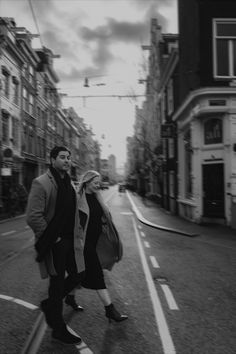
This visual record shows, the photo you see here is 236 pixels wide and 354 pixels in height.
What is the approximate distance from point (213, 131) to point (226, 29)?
4258mm

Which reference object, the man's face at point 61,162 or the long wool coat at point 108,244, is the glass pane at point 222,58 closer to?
the long wool coat at point 108,244

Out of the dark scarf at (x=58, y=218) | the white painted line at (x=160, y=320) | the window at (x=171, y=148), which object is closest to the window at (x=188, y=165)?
the window at (x=171, y=148)

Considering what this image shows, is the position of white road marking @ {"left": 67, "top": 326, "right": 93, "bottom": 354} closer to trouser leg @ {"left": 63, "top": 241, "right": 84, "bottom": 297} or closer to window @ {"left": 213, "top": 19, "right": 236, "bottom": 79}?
trouser leg @ {"left": 63, "top": 241, "right": 84, "bottom": 297}

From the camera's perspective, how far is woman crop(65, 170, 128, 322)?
14.8 ft

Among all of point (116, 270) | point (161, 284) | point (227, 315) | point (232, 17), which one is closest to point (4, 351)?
point (227, 315)

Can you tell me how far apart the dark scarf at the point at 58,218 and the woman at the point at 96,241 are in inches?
19.8

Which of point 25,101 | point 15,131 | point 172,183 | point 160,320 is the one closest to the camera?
point 160,320

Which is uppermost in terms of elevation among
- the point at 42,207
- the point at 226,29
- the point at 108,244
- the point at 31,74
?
the point at 31,74

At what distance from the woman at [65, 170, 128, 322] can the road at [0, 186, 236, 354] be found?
0.31m

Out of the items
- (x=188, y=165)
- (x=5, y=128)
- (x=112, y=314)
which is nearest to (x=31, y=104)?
(x=5, y=128)

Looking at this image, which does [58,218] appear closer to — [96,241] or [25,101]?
[96,241]

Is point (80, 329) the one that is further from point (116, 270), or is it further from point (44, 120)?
point (44, 120)

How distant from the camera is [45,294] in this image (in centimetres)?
575

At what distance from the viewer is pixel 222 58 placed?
1595 cm
